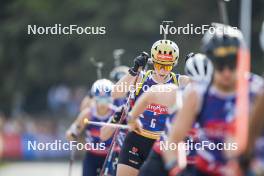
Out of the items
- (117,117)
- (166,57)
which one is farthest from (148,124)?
(117,117)

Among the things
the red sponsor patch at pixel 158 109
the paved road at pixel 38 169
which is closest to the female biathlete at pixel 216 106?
the red sponsor patch at pixel 158 109

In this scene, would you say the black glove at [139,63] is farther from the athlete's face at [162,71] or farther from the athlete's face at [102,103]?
the athlete's face at [102,103]

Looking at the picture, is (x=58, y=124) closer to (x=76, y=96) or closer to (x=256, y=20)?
(x=76, y=96)

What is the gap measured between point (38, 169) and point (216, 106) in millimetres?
22172

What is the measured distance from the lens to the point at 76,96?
38625mm

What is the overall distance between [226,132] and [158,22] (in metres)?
28.3

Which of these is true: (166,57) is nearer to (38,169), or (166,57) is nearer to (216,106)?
(216,106)

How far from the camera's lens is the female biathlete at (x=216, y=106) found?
29.6 feet

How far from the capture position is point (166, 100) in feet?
39.2

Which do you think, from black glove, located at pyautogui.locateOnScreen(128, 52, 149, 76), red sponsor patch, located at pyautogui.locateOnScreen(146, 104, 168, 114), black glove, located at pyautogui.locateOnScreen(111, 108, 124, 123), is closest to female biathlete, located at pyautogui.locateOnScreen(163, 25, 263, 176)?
red sponsor patch, located at pyautogui.locateOnScreen(146, 104, 168, 114)

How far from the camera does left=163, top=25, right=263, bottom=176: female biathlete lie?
29.6ft

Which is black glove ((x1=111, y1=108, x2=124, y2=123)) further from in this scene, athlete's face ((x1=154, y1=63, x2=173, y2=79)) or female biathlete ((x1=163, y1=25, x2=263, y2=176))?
female biathlete ((x1=163, y1=25, x2=263, y2=176))

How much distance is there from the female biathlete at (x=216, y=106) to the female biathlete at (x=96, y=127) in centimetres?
696

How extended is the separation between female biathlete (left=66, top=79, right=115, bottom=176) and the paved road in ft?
34.9
